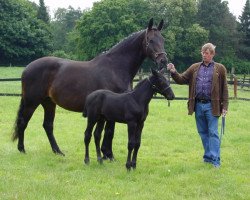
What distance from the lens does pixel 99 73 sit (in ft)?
24.6

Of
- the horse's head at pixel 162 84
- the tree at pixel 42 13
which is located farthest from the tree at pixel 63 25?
the horse's head at pixel 162 84

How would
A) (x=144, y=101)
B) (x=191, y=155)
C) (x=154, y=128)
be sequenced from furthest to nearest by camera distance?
(x=154, y=128) < (x=191, y=155) < (x=144, y=101)

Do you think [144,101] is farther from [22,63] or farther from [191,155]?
[22,63]

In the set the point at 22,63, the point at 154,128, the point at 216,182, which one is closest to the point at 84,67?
the point at 216,182

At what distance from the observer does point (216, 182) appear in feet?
20.4

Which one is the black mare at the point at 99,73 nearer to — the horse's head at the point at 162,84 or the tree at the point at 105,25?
the horse's head at the point at 162,84

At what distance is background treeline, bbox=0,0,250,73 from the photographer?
54.0 metres

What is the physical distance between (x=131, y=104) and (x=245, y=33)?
6059 centimetres

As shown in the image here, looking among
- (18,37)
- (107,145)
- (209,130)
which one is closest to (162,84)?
(209,130)

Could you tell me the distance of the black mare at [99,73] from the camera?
24.0ft

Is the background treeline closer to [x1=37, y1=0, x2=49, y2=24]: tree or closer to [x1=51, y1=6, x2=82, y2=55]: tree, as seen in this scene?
[x1=37, y1=0, x2=49, y2=24]: tree

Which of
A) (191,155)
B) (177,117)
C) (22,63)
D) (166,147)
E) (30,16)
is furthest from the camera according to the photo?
(30,16)

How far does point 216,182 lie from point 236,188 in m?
0.36

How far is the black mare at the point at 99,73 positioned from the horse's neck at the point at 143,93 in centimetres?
57
